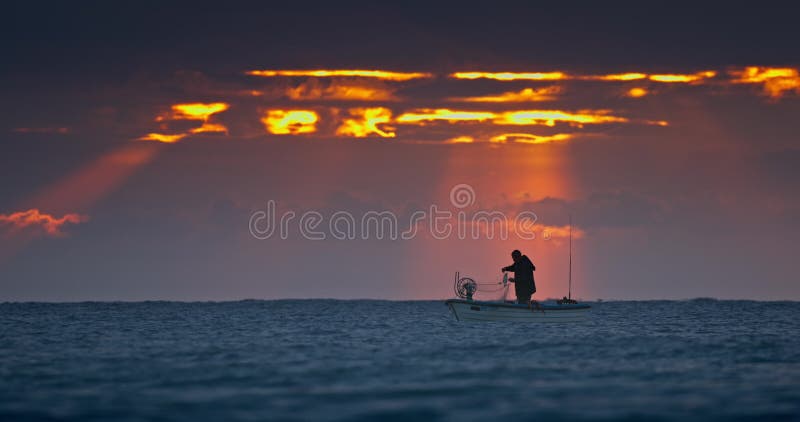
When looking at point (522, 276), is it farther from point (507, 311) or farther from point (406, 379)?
point (406, 379)

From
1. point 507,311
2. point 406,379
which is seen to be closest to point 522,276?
point 507,311

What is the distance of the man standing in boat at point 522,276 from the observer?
45.5m

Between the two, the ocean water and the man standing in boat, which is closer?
the ocean water

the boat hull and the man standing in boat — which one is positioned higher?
the man standing in boat

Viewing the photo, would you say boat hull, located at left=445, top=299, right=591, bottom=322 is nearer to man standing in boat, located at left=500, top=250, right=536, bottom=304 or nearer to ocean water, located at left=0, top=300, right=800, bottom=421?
man standing in boat, located at left=500, top=250, right=536, bottom=304

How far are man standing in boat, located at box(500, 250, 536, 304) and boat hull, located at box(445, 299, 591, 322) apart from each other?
0.65 metres

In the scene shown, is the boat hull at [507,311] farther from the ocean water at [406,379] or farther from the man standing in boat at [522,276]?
the ocean water at [406,379]

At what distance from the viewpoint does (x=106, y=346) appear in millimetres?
38750

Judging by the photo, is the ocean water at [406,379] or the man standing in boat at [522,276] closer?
the ocean water at [406,379]

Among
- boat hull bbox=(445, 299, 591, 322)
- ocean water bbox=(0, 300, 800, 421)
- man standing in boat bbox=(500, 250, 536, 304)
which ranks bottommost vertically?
ocean water bbox=(0, 300, 800, 421)

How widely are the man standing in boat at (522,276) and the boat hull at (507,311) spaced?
0.65 m

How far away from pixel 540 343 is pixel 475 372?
1041 cm

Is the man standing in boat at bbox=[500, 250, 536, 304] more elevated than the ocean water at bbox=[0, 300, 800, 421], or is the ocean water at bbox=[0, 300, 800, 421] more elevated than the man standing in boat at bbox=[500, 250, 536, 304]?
the man standing in boat at bbox=[500, 250, 536, 304]

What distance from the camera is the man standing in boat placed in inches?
1793
